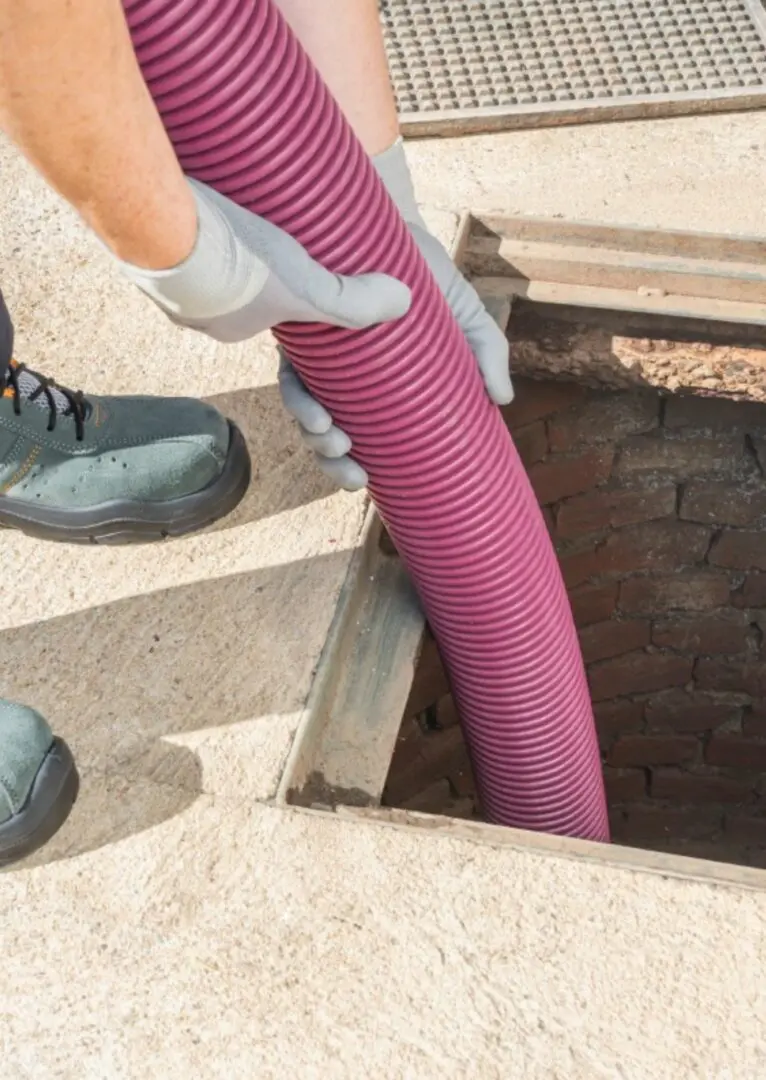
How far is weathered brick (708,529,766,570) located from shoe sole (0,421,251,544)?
1340 mm

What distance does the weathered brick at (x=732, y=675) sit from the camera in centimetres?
303

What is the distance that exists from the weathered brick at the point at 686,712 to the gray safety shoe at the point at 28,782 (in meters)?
1.98

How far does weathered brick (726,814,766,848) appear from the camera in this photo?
334 cm

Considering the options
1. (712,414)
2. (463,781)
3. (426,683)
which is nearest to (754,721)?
(463,781)

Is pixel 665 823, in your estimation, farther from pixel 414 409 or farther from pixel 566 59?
pixel 414 409

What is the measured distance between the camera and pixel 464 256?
7.50ft

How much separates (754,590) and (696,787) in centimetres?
73

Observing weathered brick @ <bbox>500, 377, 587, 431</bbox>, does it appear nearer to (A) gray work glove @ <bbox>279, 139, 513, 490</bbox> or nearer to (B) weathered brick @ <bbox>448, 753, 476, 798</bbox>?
(A) gray work glove @ <bbox>279, 139, 513, 490</bbox>

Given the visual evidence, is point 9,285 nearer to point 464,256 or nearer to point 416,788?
point 464,256

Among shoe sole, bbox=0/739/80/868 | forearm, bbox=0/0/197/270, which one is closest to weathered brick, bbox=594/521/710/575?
shoe sole, bbox=0/739/80/868

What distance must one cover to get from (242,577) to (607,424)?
1.04 meters

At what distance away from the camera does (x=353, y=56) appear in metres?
1.60

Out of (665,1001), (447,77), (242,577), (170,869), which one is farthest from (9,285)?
(665,1001)

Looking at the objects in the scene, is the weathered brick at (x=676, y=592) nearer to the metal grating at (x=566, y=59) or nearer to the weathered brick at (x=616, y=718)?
the weathered brick at (x=616, y=718)
